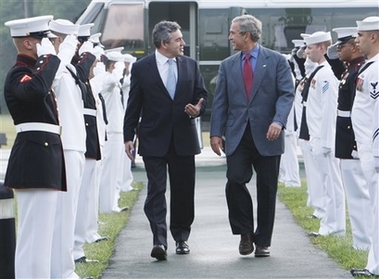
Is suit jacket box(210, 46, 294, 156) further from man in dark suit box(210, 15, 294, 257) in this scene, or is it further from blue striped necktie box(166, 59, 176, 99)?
blue striped necktie box(166, 59, 176, 99)

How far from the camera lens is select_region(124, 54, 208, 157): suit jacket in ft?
39.1

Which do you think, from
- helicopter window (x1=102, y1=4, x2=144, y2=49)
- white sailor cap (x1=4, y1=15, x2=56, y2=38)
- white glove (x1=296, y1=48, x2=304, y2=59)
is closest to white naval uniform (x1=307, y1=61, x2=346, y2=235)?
white glove (x1=296, y1=48, x2=304, y2=59)

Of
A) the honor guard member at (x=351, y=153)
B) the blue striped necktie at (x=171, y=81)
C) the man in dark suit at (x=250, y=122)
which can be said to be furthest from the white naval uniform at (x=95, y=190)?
the honor guard member at (x=351, y=153)

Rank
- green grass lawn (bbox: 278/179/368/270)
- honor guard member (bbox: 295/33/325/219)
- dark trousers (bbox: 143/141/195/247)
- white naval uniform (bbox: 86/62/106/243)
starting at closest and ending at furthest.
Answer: green grass lawn (bbox: 278/179/368/270) → dark trousers (bbox: 143/141/195/247) → white naval uniform (bbox: 86/62/106/243) → honor guard member (bbox: 295/33/325/219)

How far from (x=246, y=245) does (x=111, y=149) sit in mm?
5385

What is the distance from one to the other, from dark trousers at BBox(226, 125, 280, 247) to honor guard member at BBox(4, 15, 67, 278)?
123 inches

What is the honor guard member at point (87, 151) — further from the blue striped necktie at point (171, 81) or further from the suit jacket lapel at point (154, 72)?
the blue striped necktie at point (171, 81)

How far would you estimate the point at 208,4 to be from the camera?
28438 millimetres

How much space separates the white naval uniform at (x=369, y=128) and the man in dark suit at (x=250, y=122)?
1383 mm

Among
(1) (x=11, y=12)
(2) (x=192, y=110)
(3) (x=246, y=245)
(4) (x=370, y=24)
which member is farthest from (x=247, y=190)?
(1) (x=11, y=12)

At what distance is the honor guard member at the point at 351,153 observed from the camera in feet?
37.6

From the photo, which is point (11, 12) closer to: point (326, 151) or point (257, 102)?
point (326, 151)

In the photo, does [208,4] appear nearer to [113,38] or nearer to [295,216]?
[113,38]

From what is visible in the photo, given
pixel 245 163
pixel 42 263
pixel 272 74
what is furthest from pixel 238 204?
pixel 42 263
